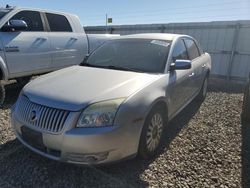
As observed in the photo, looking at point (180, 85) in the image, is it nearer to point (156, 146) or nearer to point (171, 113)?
point (171, 113)

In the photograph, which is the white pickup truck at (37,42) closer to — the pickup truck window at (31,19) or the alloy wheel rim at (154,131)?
the pickup truck window at (31,19)

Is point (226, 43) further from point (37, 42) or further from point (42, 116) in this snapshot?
point (42, 116)

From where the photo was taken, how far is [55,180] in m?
2.83

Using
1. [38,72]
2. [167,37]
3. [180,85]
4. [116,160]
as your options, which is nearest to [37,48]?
[38,72]

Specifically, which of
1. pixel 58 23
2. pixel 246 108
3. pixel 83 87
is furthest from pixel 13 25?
pixel 246 108

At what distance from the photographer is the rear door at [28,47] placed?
5199mm

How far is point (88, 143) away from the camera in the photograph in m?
2.61

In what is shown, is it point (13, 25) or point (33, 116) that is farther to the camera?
point (13, 25)

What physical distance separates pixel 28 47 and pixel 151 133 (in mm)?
3618

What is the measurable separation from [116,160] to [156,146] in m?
0.83

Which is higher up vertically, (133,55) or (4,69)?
(133,55)

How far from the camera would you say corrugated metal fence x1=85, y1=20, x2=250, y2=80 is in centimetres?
896

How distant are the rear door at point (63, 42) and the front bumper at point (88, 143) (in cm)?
368

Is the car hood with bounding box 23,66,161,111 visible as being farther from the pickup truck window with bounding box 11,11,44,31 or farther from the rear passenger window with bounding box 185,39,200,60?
the pickup truck window with bounding box 11,11,44,31
